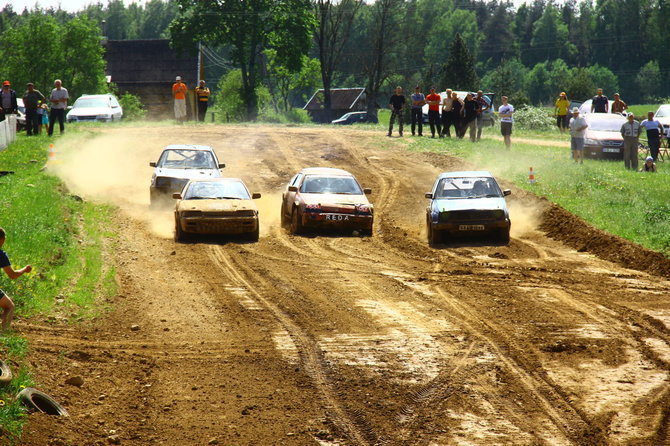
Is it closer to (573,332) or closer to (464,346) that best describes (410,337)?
(464,346)

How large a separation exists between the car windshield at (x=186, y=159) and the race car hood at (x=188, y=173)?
0.81 ft

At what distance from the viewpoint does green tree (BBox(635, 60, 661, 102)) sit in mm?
111375

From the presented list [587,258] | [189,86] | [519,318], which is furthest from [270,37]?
[519,318]

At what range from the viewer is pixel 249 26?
60.6m

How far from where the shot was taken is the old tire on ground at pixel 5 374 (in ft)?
28.2

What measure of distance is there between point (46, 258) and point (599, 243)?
11066mm

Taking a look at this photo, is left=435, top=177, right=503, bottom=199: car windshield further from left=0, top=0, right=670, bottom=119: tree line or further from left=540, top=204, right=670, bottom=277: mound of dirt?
left=0, top=0, right=670, bottom=119: tree line

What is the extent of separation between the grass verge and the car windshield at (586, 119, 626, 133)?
18.8m

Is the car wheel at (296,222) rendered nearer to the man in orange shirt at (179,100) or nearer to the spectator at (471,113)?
the spectator at (471,113)

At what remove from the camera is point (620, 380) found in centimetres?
1002

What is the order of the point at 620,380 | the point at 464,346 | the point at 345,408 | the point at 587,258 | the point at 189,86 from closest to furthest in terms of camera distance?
the point at 345,408, the point at 620,380, the point at 464,346, the point at 587,258, the point at 189,86

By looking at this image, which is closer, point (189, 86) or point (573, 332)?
point (573, 332)

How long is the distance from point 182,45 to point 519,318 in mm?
51174

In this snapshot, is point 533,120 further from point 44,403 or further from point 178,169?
point 44,403
